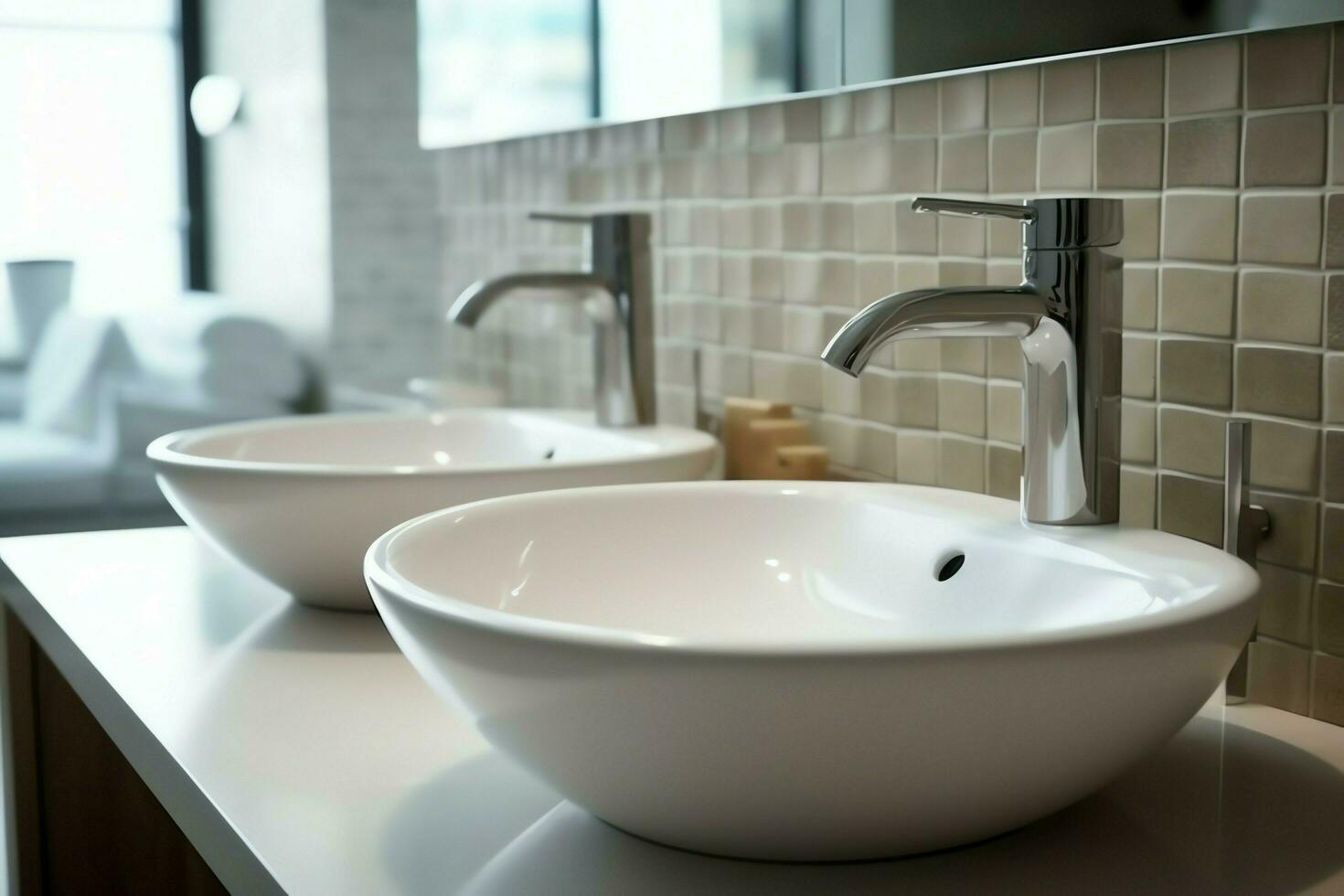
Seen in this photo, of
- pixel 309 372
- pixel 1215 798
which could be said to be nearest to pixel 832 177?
pixel 1215 798

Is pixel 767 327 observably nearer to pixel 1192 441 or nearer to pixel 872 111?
pixel 872 111

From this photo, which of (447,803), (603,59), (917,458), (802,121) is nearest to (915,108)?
(802,121)

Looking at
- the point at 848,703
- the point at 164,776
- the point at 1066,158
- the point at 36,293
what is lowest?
the point at 164,776

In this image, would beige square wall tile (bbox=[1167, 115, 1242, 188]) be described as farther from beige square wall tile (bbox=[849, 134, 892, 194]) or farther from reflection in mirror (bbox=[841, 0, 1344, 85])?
beige square wall tile (bbox=[849, 134, 892, 194])

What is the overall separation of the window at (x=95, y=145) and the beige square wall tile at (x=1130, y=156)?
73.1 inches

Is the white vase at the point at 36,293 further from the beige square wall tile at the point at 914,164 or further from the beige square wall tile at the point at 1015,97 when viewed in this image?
the beige square wall tile at the point at 1015,97

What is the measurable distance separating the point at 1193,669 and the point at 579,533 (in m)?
0.41

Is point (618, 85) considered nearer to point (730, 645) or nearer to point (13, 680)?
point (13, 680)

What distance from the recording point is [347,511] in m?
0.95

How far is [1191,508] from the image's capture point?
2.75 feet

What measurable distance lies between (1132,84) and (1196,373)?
A: 0.56 feet

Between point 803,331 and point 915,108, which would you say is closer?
point 915,108

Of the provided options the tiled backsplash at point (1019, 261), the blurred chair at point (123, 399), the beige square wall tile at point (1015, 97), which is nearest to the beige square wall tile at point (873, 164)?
the tiled backsplash at point (1019, 261)

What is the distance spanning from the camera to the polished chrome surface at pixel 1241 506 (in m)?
0.77
